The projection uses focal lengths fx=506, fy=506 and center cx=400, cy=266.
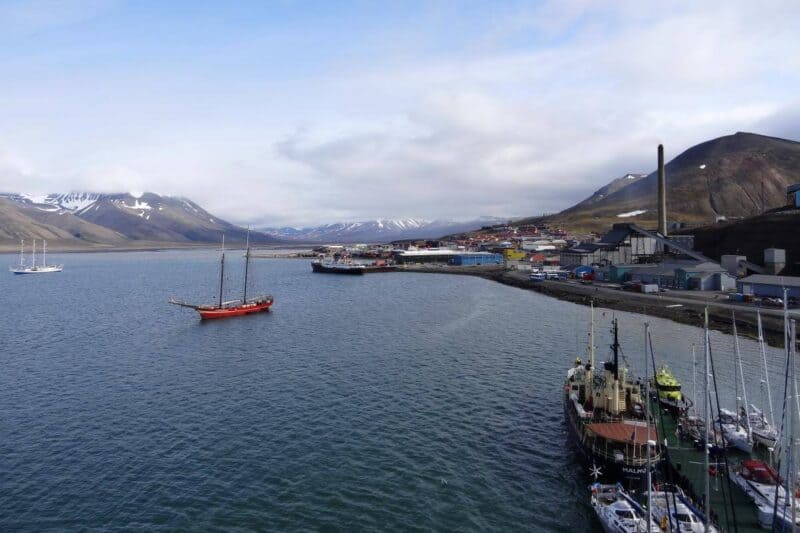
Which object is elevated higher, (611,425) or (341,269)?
(341,269)

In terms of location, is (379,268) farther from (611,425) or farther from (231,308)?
(611,425)

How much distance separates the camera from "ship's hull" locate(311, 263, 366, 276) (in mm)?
146375

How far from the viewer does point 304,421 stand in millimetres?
31656

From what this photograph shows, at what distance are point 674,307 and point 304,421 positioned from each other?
54083 millimetres

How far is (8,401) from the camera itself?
35.4m

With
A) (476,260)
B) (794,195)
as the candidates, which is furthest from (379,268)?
(794,195)

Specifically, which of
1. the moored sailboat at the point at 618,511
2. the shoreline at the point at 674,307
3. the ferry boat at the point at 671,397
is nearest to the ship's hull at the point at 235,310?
the shoreline at the point at 674,307

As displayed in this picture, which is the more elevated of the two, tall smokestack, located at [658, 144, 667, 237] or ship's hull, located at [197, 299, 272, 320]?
tall smokestack, located at [658, 144, 667, 237]

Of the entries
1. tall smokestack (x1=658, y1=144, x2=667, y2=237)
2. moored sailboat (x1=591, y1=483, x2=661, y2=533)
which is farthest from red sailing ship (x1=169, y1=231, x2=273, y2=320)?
tall smokestack (x1=658, y1=144, x2=667, y2=237)

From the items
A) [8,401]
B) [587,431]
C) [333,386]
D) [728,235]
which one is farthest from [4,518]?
[728,235]

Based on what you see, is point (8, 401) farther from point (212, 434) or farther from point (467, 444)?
point (467, 444)

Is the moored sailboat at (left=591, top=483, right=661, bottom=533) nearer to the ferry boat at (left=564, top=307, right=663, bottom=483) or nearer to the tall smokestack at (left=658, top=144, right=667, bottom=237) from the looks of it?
the ferry boat at (left=564, top=307, right=663, bottom=483)

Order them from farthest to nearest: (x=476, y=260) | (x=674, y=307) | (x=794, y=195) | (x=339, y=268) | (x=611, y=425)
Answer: (x=476, y=260)
(x=339, y=268)
(x=794, y=195)
(x=674, y=307)
(x=611, y=425)

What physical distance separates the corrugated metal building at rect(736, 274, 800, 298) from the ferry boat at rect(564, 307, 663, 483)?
142 feet
